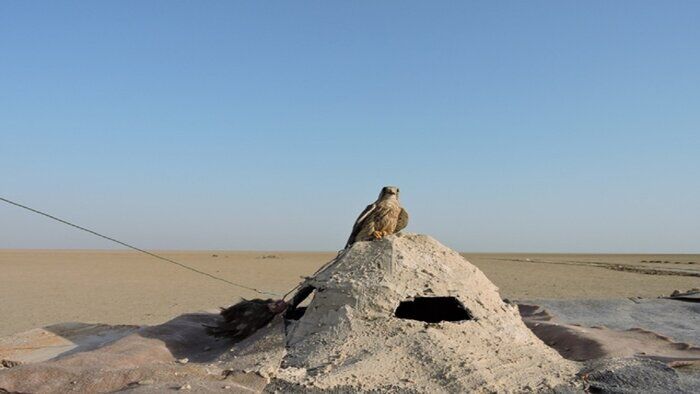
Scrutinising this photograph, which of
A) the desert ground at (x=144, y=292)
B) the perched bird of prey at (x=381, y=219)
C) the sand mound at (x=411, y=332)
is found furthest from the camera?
the desert ground at (x=144, y=292)

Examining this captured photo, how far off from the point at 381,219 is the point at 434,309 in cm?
119

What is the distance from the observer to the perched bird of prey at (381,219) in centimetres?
711

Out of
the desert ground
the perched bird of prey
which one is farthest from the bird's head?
the desert ground

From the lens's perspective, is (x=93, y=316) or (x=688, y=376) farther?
(x=93, y=316)

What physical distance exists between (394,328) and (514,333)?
135 cm

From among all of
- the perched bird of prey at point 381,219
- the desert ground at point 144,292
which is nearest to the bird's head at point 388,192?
the perched bird of prey at point 381,219

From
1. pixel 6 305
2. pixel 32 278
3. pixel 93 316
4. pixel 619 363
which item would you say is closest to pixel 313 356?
pixel 619 363

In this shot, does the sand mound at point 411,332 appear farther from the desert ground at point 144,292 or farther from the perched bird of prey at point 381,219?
the desert ground at point 144,292

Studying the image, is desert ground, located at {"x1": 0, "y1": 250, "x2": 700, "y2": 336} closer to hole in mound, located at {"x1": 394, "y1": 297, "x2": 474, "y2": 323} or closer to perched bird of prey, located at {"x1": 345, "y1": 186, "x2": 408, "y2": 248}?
perched bird of prey, located at {"x1": 345, "y1": 186, "x2": 408, "y2": 248}

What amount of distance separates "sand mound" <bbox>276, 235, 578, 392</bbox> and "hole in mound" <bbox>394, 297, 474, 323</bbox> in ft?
0.04

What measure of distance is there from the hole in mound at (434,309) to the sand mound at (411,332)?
0.5 inches

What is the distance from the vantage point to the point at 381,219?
23.3 ft

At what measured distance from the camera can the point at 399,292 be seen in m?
6.02

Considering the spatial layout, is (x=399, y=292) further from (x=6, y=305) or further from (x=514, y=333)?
(x=6, y=305)
